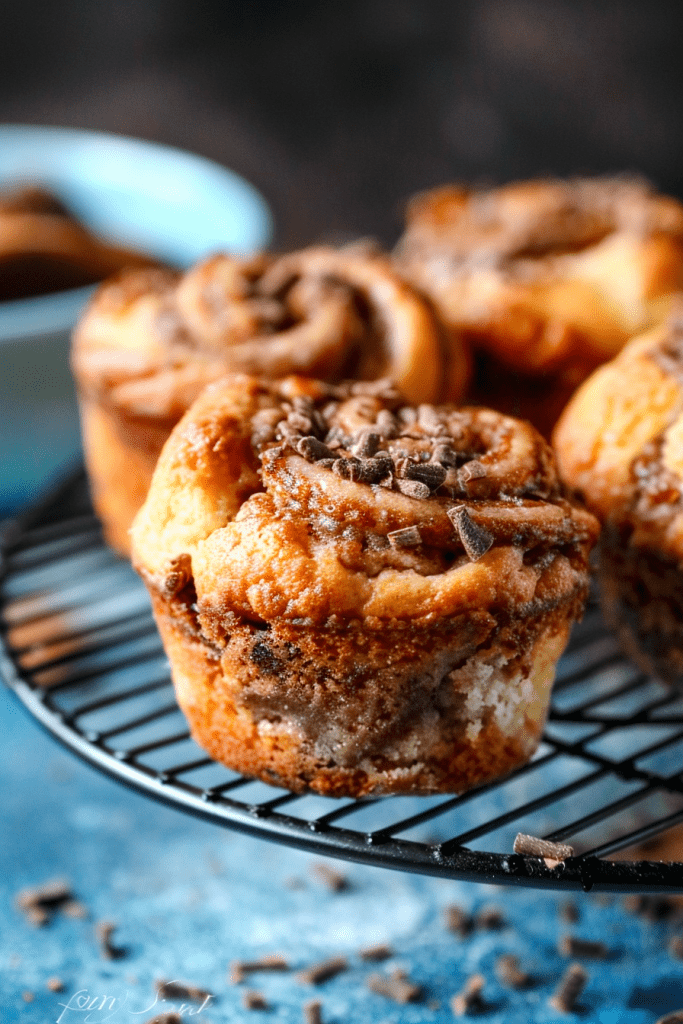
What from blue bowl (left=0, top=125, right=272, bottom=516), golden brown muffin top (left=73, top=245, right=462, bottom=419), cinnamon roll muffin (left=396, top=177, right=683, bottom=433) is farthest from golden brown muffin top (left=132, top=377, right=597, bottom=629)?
blue bowl (left=0, top=125, right=272, bottom=516)

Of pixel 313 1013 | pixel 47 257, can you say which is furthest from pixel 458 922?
pixel 47 257

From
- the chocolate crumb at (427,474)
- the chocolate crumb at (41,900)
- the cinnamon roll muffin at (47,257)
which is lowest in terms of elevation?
the chocolate crumb at (41,900)

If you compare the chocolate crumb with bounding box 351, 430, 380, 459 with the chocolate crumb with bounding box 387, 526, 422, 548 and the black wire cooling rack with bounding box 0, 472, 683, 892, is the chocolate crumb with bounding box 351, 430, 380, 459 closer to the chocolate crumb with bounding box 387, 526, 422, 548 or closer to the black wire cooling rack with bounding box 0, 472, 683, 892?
the chocolate crumb with bounding box 387, 526, 422, 548

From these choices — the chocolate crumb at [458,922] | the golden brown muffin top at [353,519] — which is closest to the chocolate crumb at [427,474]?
the golden brown muffin top at [353,519]

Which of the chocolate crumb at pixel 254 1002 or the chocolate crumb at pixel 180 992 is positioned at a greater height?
the chocolate crumb at pixel 180 992

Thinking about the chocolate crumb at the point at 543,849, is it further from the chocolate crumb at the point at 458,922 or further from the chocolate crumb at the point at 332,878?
the chocolate crumb at the point at 332,878

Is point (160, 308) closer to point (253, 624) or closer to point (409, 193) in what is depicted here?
point (253, 624)

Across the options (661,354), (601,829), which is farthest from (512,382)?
(601,829)

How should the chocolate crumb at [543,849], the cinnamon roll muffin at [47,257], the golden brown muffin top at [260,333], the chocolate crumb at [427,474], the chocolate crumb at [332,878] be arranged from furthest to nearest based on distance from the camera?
the cinnamon roll muffin at [47,257] < the golden brown muffin top at [260,333] < the chocolate crumb at [332,878] < the chocolate crumb at [427,474] < the chocolate crumb at [543,849]
